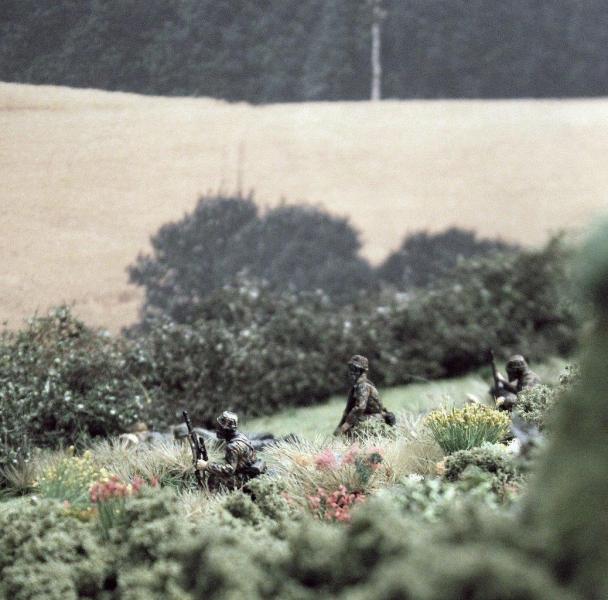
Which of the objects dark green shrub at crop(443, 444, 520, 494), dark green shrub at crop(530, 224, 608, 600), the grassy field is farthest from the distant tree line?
dark green shrub at crop(530, 224, 608, 600)

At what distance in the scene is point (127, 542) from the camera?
6488 mm

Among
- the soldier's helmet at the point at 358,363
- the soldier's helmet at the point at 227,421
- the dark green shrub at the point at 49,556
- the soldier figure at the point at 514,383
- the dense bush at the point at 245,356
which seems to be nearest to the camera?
the dark green shrub at the point at 49,556

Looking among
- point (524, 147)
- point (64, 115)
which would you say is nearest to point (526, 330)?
point (524, 147)

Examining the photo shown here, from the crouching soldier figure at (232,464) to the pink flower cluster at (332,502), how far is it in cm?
66

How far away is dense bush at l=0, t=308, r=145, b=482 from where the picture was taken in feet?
32.4

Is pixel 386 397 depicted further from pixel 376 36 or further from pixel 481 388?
pixel 376 36

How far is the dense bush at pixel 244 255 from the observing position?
1227cm

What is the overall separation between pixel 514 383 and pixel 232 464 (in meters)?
3.97

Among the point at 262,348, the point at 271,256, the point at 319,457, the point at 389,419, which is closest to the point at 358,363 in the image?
the point at 389,419

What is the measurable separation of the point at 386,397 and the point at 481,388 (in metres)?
1.27

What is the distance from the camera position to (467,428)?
8.75m

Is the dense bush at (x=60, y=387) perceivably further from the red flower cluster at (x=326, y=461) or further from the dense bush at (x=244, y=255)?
the red flower cluster at (x=326, y=461)

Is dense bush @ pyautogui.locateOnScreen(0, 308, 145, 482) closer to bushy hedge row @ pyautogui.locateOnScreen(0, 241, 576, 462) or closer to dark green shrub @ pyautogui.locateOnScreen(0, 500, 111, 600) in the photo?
bushy hedge row @ pyautogui.locateOnScreen(0, 241, 576, 462)

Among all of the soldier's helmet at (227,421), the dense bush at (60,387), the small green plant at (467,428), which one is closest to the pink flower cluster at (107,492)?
the soldier's helmet at (227,421)
